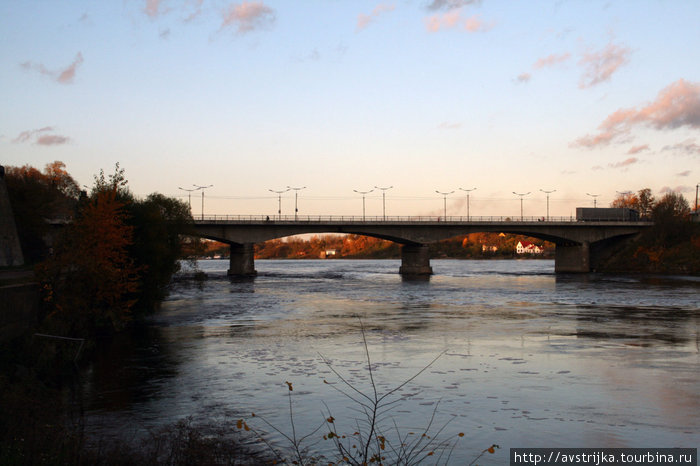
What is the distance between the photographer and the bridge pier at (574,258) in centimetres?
12031

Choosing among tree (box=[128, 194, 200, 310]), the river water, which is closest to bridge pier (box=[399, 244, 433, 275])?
the river water

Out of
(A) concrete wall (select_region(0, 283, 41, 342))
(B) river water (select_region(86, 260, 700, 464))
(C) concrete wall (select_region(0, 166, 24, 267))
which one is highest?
(C) concrete wall (select_region(0, 166, 24, 267))

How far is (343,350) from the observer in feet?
97.1

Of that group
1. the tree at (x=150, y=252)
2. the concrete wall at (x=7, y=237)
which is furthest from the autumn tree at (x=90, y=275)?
the concrete wall at (x=7, y=237)

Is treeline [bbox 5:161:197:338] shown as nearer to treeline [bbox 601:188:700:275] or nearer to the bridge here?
the bridge

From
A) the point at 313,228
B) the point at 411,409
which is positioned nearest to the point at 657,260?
the point at 313,228

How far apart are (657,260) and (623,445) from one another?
111335mm

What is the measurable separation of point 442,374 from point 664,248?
355 ft

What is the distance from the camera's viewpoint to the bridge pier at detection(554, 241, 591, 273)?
12031 cm

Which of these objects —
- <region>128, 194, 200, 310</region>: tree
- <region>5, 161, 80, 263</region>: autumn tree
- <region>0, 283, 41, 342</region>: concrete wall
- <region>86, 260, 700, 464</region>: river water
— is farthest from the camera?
<region>5, 161, 80, 263</region>: autumn tree

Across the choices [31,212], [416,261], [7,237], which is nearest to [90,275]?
[7,237]

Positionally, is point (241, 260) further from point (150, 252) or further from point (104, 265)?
point (104, 265)

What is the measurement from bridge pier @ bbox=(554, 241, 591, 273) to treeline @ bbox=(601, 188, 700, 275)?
18.7 feet

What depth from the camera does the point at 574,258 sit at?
121500 millimetres
